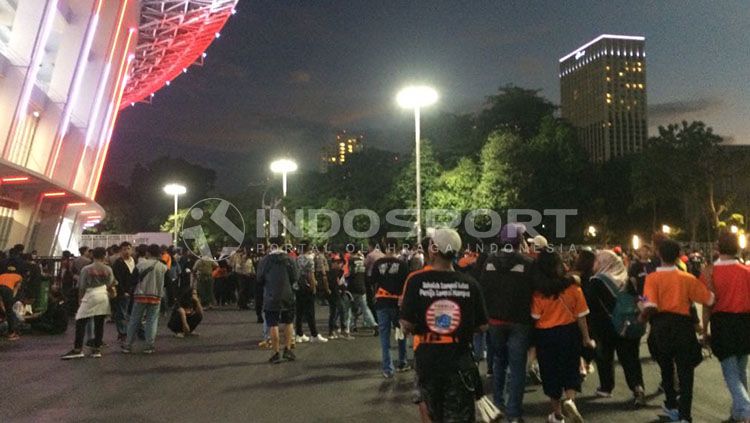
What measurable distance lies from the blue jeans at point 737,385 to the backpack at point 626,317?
112cm

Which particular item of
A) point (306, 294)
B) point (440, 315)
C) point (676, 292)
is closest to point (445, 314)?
point (440, 315)

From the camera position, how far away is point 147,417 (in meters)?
6.93

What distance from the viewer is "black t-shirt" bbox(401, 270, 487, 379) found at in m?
4.51

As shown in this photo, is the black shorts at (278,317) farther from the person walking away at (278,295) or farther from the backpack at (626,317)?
the backpack at (626,317)

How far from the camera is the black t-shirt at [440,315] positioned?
4512 millimetres

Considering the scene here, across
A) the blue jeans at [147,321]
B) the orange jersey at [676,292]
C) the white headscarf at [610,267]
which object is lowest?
the blue jeans at [147,321]

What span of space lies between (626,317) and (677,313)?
1272 millimetres

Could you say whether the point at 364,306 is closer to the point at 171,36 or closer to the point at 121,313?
the point at 121,313

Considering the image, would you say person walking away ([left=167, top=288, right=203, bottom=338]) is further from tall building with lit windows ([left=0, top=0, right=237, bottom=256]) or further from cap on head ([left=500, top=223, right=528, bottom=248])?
cap on head ([left=500, top=223, right=528, bottom=248])

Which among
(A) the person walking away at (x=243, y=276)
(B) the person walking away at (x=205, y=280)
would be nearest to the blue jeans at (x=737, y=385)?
(B) the person walking away at (x=205, y=280)

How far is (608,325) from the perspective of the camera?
771 cm

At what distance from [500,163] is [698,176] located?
57.8 ft

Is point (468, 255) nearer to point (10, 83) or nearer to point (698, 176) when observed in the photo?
point (10, 83)

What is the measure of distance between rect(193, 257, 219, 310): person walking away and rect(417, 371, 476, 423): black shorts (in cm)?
1610
